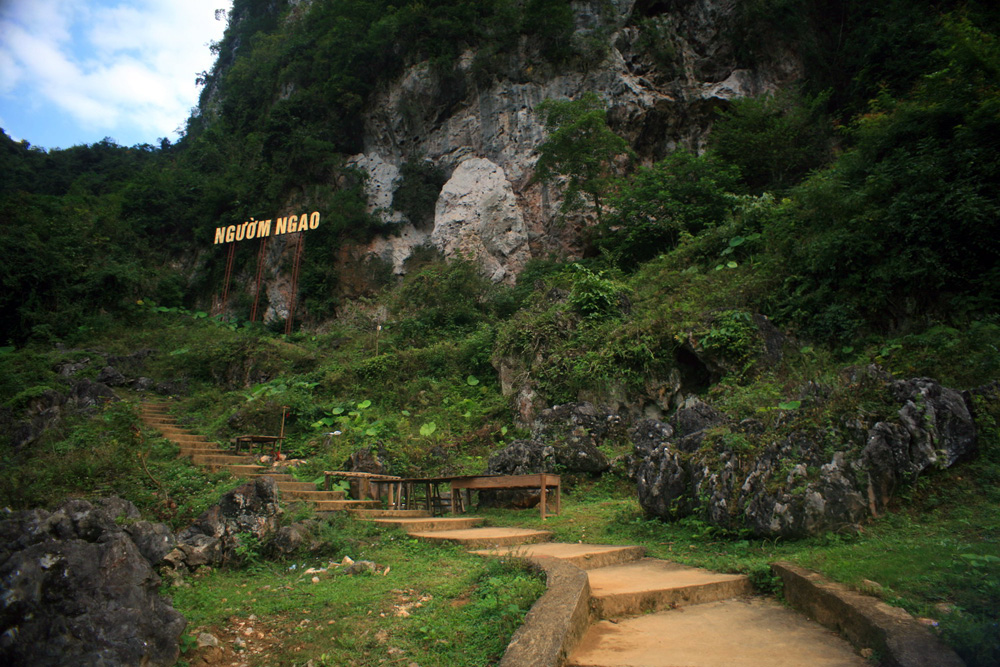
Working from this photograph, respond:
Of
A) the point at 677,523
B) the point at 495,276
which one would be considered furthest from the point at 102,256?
the point at 677,523

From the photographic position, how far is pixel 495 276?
21.8 m

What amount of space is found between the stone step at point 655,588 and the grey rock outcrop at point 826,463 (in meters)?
0.95

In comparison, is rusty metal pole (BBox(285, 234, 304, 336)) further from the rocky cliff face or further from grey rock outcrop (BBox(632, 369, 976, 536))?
grey rock outcrop (BBox(632, 369, 976, 536))

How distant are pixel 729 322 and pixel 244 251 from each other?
81.0 ft

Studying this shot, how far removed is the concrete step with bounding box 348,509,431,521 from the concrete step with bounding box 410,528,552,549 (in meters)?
1.46

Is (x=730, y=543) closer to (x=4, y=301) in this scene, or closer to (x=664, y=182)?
(x=664, y=182)

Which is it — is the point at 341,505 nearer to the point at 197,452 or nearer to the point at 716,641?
the point at 197,452

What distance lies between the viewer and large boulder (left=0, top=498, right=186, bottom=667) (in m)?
2.39

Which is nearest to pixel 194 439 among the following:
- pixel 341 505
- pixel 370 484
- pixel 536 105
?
pixel 370 484

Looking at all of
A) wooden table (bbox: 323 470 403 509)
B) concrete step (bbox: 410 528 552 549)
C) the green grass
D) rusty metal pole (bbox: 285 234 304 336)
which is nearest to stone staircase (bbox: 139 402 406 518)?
wooden table (bbox: 323 470 403 509)

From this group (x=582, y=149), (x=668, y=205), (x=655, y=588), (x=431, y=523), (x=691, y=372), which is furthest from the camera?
(x=582, y=149)

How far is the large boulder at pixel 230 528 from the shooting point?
4879 mm

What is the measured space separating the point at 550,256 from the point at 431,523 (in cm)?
1497

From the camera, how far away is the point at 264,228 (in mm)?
25328
